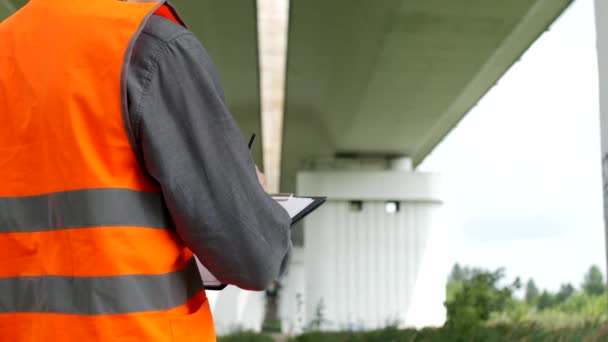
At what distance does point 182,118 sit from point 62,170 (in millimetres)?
210

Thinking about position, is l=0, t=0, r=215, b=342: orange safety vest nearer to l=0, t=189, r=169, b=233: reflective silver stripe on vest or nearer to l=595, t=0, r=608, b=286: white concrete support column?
l=0, t=189, r=169, b=233: reflective silver stripe on vest

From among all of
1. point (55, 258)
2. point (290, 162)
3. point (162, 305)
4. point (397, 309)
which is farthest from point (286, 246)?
point (290, 162)

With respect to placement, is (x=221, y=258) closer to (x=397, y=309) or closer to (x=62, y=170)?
(x=62, y=170)

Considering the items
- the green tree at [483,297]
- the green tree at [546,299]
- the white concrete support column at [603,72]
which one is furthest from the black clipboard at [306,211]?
the green tree at [546,299]

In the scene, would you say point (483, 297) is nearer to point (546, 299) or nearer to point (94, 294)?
point (546, 299)

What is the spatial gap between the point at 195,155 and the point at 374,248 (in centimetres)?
1717

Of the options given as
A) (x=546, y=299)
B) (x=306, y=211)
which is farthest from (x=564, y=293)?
(x=306, y=211)

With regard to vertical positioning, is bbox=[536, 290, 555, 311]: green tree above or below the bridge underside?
below

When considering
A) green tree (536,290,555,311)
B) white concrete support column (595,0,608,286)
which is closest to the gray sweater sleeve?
white concrete support column (595,0,608,286)

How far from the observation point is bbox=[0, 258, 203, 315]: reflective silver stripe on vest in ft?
3.87

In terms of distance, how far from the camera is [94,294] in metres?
1.18

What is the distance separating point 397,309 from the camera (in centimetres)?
1770

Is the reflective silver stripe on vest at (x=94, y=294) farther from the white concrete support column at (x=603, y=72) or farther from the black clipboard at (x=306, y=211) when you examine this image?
the white concrete support column at (x=603, y=72)

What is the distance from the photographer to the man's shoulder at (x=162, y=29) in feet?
4.14
